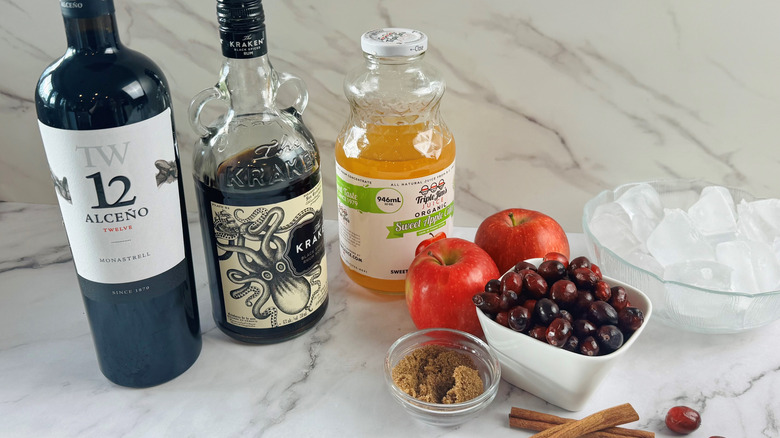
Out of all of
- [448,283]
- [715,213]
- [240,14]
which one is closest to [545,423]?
[448,283]

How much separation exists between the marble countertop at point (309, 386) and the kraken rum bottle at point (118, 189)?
0.06 meters

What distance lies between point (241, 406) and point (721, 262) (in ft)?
2.03

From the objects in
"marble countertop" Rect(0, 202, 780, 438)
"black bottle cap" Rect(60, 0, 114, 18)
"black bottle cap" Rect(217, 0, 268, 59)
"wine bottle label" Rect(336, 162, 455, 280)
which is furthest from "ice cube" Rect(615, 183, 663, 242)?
"black bottle cap" Rect(60, 0, 114, 18)

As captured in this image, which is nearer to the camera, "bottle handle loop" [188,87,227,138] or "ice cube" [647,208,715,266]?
"bottle handle loop" [188,87,227,138]

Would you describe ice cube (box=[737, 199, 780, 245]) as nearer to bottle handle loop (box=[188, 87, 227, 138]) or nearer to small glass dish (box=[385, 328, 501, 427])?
small glass dish (box=[385, 328, 501, 427])

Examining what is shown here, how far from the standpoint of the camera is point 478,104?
101 cm

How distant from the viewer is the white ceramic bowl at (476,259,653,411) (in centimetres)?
70

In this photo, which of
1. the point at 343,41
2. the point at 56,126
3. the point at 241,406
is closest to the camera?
the point at 56,126

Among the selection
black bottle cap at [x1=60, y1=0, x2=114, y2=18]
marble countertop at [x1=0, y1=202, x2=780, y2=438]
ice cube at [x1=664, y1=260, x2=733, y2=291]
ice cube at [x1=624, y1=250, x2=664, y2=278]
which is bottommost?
marble countertop at [x1=0, y1=202, x2=780, y2=438]

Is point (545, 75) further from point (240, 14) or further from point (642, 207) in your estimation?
point (240, 14)

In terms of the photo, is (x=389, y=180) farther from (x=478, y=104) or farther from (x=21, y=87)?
(x=21, y=87)

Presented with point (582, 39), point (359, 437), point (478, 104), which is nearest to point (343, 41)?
point (478, 104)

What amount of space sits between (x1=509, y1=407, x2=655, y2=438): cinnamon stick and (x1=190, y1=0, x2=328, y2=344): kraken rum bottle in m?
0.29

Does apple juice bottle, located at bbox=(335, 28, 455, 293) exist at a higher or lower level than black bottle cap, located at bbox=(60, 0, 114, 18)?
lower
